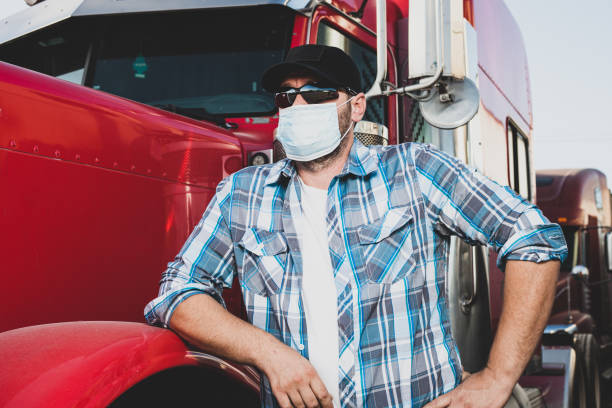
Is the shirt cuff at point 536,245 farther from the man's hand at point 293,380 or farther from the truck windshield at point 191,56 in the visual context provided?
the truck windshield at point 191,56

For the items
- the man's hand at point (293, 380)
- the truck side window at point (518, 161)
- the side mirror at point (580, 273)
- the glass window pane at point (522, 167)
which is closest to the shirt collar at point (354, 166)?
the man's hand at point (293, 380)

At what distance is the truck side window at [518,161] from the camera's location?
165 inches

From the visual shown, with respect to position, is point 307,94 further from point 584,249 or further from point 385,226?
point 584,249

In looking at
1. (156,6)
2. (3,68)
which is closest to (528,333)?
(3,68)

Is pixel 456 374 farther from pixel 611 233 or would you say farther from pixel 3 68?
pixel 611 233

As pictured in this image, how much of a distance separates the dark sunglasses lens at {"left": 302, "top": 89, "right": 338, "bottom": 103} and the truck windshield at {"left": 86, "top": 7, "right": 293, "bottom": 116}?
0.68 m

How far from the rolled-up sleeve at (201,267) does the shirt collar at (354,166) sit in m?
0.15

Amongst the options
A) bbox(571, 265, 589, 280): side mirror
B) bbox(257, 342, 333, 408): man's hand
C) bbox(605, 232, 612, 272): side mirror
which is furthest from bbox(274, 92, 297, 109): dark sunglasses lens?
bbox(605, 232, 612, 272): side mirror

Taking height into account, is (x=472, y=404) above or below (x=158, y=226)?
below

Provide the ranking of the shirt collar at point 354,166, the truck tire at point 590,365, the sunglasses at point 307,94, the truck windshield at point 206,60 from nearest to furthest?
the shirt collar at point 354,166 < the sunglasses at point 307,94 < the truck windshield at point 206,60 < the truck tire at point 590,365

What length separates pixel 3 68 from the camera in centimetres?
182

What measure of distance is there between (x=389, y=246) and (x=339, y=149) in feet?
1.32

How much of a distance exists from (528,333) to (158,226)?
1.22 meters

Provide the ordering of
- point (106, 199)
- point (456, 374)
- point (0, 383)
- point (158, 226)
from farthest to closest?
1. point (158, 226)
2. point (106, 199)
3. point (456, 374)
4. point (0, 383)
